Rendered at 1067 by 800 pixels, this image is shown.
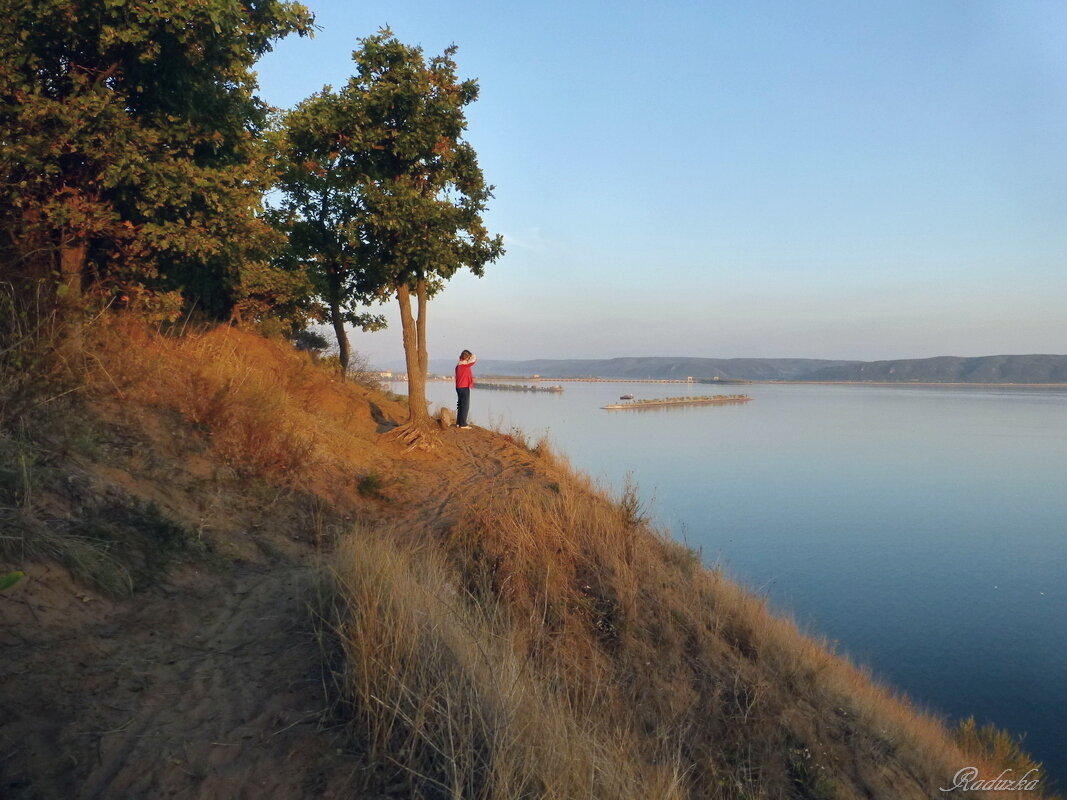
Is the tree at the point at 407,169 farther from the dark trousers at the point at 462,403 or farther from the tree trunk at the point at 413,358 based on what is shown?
the dark trousers at the point at 462,403

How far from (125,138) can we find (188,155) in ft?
3.94

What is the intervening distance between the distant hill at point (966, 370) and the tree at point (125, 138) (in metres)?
172

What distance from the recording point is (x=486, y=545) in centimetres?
720

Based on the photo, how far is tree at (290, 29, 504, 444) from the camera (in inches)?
467

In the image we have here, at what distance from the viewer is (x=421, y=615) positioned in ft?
14.2

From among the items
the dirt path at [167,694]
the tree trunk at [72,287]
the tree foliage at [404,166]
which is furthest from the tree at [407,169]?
the dirt path at [167,694]

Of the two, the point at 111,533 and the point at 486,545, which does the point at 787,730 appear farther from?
the point at 111,533

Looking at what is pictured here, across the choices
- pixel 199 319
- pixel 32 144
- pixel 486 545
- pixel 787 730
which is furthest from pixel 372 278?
pixel 787 730

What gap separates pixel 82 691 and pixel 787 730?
5.99 metres

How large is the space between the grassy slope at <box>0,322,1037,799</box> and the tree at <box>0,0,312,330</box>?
1217mm

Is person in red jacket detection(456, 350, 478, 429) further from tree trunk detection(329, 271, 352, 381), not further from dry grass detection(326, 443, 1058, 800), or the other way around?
dry grass detection(326, 443, 1058, 800)
